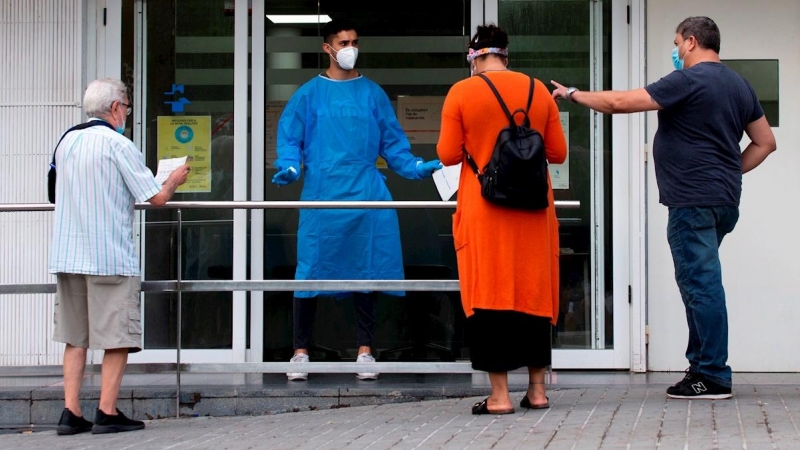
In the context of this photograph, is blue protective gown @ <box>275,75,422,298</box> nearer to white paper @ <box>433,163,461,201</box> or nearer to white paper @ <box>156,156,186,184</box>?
white paper @ <box>433,163,461,201</box>

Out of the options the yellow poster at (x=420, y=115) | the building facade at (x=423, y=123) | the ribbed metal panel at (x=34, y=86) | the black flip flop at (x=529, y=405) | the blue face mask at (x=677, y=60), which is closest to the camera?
the black flip flop at (x=529, y=405)

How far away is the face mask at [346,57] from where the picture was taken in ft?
22.7

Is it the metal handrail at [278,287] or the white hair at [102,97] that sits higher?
the white hair at [102,97]

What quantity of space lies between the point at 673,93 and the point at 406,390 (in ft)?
6.98

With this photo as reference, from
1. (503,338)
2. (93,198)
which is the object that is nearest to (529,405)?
(503,338)

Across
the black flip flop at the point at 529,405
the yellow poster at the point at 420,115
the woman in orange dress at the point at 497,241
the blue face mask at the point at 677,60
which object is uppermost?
the blue face mask at the point at 677,60

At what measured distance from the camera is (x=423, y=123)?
771 centimetres

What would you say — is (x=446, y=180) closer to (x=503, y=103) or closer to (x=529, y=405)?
(x=503, y=103)

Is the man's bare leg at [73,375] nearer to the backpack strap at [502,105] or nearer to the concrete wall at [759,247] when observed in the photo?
the backpack strap at [502,105]

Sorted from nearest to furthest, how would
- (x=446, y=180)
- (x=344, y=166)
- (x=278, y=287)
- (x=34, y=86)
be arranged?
(x=278, y=287) < (x=446, y=180) < (x=344, y=166) < (x=34, y=86)

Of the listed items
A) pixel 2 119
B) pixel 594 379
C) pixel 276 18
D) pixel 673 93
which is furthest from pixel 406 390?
pixel 2 119

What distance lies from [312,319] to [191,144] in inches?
63.5

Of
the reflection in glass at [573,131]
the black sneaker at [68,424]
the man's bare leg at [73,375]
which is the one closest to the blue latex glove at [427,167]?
the reflection in glass at [573,131]

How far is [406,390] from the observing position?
6469mm
